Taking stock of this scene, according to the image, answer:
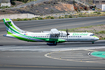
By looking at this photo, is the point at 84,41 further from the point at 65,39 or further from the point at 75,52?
the point at 75,52

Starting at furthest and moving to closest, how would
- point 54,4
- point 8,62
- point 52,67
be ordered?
point 54,4, point 8,62, point 52,67

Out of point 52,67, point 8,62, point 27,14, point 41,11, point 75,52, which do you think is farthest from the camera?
point 41,11

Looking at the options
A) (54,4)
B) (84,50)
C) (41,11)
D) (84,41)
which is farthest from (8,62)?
(54,4)

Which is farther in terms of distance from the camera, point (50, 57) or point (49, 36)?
point (49, 36)

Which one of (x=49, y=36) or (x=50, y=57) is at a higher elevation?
(x=49, y=36)

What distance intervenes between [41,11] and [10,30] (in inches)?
2619

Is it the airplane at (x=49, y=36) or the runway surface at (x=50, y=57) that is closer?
the runway surface at (x=50, y=57)

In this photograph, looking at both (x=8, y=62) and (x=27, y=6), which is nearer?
(x=8, y=62)

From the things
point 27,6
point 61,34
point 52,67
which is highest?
point 27,6

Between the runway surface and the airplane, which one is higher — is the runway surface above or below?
below

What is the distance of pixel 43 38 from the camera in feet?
165

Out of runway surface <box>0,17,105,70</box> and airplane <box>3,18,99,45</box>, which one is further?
airplane <box>3,18,99,45</box>

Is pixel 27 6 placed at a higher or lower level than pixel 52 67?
higher

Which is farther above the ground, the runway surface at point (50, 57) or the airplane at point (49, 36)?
the airplane at point (49, 36)
